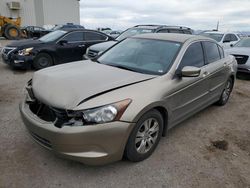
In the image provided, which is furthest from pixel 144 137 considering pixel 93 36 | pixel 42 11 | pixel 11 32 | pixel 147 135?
pixel 42 11

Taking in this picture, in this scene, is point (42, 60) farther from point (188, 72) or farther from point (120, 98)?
point (120, 98)

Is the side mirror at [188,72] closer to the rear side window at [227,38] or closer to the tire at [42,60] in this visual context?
the tire at [42,60]

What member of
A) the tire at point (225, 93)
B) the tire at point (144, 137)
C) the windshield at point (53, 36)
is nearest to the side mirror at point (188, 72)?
the tire at point (144, 137)

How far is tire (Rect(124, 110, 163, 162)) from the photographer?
2.79 m

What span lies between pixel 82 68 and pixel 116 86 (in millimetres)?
910

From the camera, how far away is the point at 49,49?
310 inches

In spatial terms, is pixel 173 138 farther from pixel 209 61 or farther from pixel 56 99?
pixel 56 99

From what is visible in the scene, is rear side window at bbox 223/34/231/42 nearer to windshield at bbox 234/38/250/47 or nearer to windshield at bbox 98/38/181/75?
windshield at bbox 234/38/250/47

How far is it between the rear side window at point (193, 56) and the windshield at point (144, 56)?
0.18 m

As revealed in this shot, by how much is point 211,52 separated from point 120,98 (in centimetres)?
264

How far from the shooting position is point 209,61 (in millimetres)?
4312

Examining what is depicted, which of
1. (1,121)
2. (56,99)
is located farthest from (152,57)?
(1,121)

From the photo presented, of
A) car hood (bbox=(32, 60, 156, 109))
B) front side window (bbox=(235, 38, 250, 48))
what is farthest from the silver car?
front side window (bbox=(235, 38, 250, 48))

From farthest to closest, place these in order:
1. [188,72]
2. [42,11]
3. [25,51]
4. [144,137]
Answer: [42,11] < [25,51] < [188,72] < [144,137]
